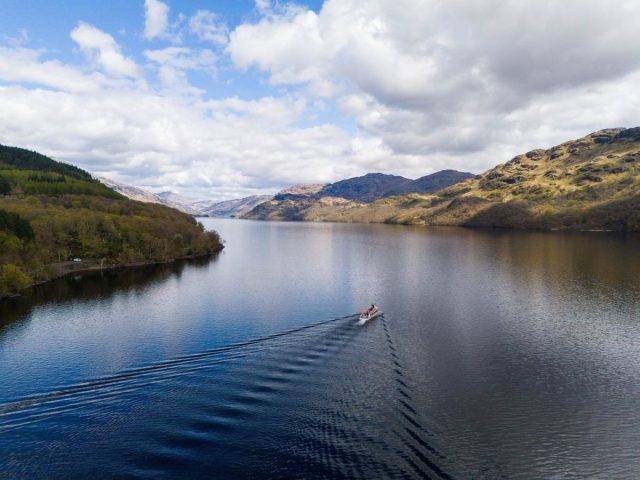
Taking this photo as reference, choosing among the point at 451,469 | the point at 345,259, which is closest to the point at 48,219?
the point at 345,259

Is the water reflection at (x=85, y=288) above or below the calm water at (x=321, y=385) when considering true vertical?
above

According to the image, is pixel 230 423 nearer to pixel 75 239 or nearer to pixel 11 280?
pixel 11 280

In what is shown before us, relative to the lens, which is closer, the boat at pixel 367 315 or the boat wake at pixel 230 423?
the boat wake at pixel 230 423

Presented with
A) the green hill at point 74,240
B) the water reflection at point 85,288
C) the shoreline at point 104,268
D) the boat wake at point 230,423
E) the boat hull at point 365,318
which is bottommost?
the boat wake at point 230,423

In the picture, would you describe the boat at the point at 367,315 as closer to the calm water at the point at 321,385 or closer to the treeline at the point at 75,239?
the calm water at the point at 321,385

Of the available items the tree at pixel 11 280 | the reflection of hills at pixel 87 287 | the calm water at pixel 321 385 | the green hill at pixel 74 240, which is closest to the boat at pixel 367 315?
the calm water at pixel 321 385

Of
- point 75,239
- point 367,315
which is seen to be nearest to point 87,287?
point 75,239

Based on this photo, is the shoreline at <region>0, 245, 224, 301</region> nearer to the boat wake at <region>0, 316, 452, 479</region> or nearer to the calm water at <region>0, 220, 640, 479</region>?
the calm water at <region>0, 220, 640, 479</region>
